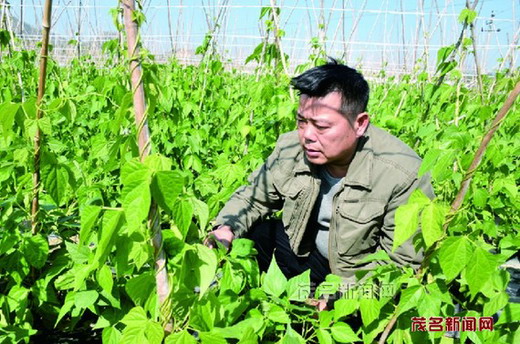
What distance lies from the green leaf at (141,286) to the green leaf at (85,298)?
0.96ft

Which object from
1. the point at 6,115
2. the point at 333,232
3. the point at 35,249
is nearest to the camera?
the point at 6,115

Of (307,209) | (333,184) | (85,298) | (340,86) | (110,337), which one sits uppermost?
(340,86)

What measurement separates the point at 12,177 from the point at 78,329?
0.73 m

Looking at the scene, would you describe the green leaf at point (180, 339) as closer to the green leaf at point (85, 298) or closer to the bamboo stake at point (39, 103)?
the green leaf at point (85, 298)

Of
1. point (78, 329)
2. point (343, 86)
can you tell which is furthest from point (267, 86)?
point (78, 329)

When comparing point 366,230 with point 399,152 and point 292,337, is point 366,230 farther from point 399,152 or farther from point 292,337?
point 292,337

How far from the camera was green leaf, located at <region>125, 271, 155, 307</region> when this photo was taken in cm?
101

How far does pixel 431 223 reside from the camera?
0.97m

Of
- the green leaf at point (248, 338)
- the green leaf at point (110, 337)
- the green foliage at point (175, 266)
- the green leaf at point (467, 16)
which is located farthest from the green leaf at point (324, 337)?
the green leaf at point (467, 16)

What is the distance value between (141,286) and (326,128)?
35.3 inches

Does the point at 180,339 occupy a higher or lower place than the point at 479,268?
lower

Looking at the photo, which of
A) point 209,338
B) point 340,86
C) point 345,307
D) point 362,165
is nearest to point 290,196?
point 362,165

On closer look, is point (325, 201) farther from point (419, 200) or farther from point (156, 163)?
point (156, 163)

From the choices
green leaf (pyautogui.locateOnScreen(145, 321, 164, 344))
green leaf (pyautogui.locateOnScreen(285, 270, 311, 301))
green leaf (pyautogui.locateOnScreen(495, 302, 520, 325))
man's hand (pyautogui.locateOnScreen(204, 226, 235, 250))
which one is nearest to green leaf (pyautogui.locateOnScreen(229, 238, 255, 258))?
green leaf (pyautogui.locateOnScreen(285, 270, 311, 301))
